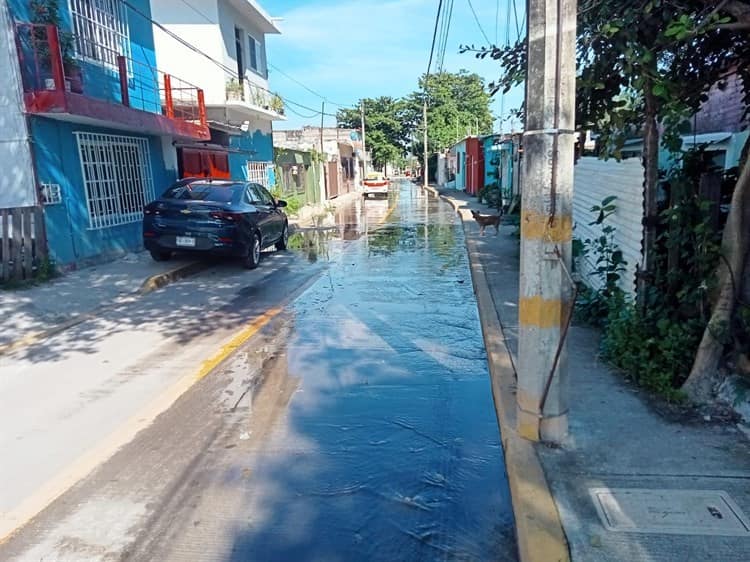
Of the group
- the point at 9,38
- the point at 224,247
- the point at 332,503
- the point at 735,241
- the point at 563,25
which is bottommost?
the point at 332,503

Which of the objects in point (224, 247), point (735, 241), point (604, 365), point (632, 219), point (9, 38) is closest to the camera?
point (735, 241)

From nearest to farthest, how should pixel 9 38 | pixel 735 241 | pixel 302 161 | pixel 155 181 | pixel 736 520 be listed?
pixel 736 520 → pixel 735 241 → pixel 9 38 → pixel 155 181 → pixel 302 161

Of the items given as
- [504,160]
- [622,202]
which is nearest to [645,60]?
[622,202]

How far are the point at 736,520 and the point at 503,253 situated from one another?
356 inches

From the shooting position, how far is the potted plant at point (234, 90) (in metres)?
18.3

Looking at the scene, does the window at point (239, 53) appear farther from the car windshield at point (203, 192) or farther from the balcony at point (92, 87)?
the car windshield at point (203, 192)

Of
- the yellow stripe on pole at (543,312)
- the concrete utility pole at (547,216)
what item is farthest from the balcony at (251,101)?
the yellow stripe on pole at (543,312)

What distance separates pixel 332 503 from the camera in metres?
3.28

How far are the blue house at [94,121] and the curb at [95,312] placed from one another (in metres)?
2.07

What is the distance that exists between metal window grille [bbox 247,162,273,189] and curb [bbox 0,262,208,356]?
1124 cm

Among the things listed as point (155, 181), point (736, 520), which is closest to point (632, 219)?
point (736, 520)

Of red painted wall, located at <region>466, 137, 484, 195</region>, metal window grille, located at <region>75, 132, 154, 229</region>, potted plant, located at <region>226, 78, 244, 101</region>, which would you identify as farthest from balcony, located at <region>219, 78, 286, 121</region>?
red painted wall, located at <region>466, 137, 484, 195</region>

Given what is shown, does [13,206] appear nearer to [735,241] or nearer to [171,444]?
[171,444]

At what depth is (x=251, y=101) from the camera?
2006cm
